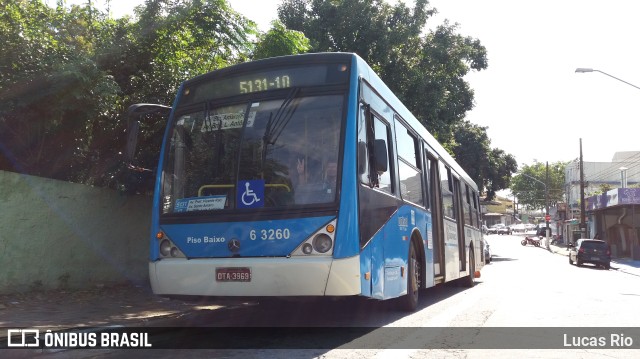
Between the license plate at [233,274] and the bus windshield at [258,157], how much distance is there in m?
0.69

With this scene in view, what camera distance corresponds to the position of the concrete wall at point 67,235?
8.95 m

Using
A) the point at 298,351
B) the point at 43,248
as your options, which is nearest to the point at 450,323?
the point at 298,351

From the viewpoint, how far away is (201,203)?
641cm

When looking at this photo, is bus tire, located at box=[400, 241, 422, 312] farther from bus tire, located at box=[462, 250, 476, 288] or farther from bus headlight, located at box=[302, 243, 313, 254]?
bus tire, located at box=[462, 250, 476, 288]

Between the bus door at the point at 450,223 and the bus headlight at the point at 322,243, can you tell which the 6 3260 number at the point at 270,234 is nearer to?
the bus headlight at the point at 322,243

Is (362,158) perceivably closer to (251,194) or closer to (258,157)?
(258,157)

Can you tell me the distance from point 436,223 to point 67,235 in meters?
6.85

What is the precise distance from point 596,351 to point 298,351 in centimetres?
334

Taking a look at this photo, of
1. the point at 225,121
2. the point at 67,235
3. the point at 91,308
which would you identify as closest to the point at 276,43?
the point at 67,235

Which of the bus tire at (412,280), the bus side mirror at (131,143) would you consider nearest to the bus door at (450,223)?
the bus tire at (412,280)

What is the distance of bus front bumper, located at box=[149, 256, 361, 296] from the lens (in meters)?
5.70

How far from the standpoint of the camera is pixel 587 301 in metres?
11.4

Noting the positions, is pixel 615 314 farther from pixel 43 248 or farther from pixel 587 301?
pixel 43 248

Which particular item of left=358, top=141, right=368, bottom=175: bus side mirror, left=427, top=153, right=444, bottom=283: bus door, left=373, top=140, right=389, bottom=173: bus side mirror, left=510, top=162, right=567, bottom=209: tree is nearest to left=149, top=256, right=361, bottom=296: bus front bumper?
left=358, top=141, right=368, bottom=175: bus side mirror
